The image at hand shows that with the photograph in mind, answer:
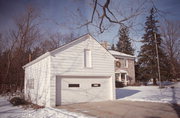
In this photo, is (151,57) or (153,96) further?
(151,57)

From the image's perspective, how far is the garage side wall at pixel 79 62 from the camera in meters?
10.5

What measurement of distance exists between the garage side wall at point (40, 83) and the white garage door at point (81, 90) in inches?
29.7

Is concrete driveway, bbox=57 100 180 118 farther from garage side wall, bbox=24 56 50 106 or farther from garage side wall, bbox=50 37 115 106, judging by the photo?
garage side wall, bbox=50 37 115 106

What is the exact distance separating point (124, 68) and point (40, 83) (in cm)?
1888

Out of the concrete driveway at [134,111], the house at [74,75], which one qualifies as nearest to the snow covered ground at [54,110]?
the concrete driveway at [134,111]

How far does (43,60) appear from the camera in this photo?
11508 millimetres

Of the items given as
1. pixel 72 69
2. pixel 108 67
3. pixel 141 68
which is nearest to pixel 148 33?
pixel 141 68

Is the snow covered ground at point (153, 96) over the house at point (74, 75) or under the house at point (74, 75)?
under

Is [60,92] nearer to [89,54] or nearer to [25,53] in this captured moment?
[89,54]

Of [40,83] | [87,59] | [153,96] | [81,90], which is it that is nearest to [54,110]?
[81,90]

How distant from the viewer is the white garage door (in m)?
10.7

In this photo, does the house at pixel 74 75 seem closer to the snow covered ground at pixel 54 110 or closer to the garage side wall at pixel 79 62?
the garage side wall at pixel 79 62

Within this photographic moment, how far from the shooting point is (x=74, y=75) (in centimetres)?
1124

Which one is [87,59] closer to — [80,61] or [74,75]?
[80,61]
